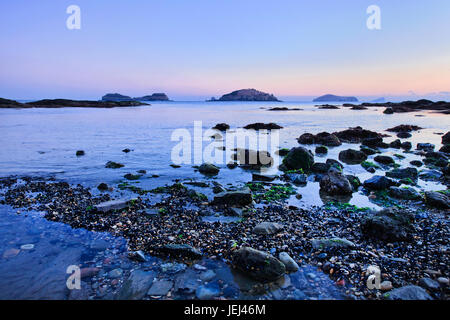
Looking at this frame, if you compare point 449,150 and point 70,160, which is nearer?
point 70,160

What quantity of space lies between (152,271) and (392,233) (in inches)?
227

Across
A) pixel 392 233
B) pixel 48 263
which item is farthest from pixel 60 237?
pixel 392 233

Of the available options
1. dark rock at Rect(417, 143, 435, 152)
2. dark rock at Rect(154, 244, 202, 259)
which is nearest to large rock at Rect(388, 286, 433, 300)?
dark rock at Rect(154, 244, 202, 259)

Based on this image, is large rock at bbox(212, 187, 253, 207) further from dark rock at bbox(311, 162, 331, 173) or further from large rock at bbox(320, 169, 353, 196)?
dark rock at bbox(311, 162, 331, 173)

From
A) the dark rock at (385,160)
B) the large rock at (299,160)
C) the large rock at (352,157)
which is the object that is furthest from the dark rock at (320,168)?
the dark rock at (385,160)

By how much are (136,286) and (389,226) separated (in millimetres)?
6058

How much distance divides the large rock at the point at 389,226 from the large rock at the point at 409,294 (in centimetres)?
192

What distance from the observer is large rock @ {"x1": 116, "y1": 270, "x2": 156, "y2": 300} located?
14.8ft

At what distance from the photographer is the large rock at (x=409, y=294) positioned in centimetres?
427

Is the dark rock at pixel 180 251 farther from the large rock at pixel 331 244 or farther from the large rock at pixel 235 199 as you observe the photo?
Result: the large rock at pixel 235 199

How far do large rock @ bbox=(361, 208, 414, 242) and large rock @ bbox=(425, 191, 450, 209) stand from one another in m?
2.47

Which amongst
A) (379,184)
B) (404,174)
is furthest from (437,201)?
(404,174)

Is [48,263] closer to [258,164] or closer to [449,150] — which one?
[258,164]
